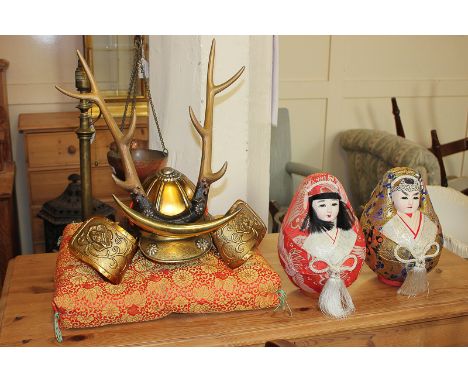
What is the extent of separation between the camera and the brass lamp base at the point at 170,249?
1096 mm

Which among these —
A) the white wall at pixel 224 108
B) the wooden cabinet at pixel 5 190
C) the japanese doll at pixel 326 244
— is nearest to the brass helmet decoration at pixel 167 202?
the japanese doll at pixel 326 244

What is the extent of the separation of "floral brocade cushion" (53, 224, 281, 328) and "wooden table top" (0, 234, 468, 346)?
24mm

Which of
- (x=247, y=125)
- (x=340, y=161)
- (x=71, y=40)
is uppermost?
(x=71, y=40)

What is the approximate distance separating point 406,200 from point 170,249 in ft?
1.59

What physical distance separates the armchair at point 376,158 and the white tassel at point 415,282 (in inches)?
50.1

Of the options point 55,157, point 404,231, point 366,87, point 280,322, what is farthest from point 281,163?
point 280,322

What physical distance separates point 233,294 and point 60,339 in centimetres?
32

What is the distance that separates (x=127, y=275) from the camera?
1.10m

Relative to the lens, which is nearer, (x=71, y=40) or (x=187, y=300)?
(x=187, y=300)

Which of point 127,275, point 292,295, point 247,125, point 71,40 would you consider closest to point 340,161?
point 71,40

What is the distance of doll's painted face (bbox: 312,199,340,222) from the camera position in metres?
1.13

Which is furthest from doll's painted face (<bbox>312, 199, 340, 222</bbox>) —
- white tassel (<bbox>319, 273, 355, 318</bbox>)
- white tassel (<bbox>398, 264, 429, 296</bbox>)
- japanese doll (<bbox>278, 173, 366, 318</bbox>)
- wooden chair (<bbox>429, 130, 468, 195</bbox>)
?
wooden chair (<bbox>429, 130, 468, 195</bbox>)

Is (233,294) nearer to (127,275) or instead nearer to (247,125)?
(127,275)

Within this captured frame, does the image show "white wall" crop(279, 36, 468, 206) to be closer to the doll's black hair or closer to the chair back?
the chair back
